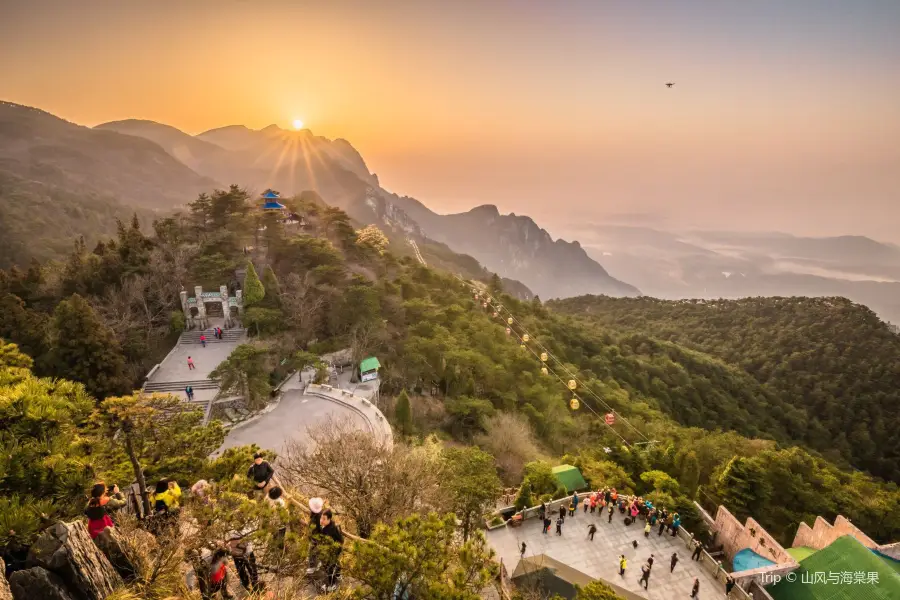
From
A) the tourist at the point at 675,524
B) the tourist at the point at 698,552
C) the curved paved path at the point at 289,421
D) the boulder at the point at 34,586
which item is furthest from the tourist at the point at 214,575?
the tourist at the point at 675,524

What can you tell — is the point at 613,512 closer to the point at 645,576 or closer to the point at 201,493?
the point at 645,576

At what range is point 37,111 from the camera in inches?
4237

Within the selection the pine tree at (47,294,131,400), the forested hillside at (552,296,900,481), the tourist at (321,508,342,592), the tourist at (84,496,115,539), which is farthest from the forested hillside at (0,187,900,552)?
the tourist at (84,496,115,539)

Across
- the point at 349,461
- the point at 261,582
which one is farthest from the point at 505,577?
the point at 261,582

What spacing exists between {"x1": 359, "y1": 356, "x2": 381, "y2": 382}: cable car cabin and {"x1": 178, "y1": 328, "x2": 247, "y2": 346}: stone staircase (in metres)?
7.76

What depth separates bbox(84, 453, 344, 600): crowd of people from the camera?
6.04 m

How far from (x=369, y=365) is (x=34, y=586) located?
68.9 ft

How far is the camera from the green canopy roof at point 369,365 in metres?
25.2

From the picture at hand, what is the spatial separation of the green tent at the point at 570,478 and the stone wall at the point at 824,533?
28.5 feet

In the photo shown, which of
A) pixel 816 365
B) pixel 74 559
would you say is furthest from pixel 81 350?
pixel 816 365

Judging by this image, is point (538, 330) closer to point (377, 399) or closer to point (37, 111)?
point (377, 399)

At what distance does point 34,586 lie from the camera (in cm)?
437

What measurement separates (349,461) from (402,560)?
473cm

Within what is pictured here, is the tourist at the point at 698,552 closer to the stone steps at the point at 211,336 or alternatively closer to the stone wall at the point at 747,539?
the stone wall at the point at 747,539
